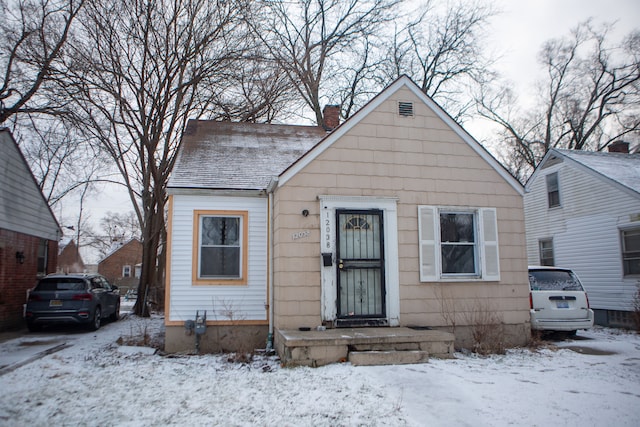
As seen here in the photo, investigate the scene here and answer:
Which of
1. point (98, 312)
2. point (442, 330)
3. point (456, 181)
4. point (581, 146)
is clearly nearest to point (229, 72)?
point (98, 312)

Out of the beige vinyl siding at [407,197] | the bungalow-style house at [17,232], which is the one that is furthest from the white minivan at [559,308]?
the bungalow-style house at [17,232]

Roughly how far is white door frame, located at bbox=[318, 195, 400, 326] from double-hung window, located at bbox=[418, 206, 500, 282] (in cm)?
57

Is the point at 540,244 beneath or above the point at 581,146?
beneath

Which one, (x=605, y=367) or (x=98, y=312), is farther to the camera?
(x=98, y=312)

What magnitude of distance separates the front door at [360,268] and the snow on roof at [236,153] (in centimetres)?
214

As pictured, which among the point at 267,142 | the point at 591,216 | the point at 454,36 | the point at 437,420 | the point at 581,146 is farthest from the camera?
the point at 581,146

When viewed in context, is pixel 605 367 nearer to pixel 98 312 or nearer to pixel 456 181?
pixel 456 181

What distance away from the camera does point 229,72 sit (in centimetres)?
1678

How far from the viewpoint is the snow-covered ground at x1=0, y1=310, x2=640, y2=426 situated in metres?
5.08

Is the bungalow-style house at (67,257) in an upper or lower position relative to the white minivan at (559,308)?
upper

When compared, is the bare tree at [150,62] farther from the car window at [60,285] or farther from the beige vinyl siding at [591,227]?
the beige vinyl siding at [591,227]

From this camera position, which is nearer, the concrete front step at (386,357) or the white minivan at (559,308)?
the concrete front step at (386,357)

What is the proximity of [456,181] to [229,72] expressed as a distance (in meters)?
10.6

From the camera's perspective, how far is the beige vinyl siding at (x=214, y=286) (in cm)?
922
